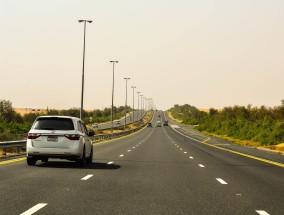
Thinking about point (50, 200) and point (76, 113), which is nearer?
point (50, 200)

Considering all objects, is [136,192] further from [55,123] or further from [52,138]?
[55,123]

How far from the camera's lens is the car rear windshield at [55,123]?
18316 mm

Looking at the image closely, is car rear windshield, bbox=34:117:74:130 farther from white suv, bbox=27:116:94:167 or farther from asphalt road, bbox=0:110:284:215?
asphalt road, bbox=0:110:284:215

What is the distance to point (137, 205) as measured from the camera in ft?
32.1

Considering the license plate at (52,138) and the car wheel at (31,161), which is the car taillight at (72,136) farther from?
the car wheel at (31,161)

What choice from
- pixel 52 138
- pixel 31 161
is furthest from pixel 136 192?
pixel 31 161

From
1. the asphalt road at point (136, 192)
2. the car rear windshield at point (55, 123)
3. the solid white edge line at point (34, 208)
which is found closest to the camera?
the solid white edge line at point (34, 208)

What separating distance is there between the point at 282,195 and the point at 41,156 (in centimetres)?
899

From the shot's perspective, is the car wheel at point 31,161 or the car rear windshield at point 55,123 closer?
the car rear windshield at point 55,123

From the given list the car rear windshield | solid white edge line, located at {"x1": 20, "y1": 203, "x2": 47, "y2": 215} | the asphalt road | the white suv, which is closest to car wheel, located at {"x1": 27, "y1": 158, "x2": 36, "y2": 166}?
the white suv

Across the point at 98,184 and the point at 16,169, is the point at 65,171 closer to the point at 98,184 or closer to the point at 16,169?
the point at 16,169

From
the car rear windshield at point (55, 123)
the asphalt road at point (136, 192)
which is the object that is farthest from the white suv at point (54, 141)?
the asphalt road at point (136, 192)

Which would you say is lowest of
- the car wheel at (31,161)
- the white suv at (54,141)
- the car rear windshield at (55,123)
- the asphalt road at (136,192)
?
the asphalt road at (136,192)

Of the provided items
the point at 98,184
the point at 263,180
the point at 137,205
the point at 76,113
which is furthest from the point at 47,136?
the point at 76,113
